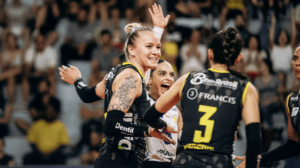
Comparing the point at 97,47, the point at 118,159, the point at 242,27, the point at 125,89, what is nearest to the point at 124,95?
the point at 125,89

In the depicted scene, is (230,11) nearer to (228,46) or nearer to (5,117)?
(5,117)

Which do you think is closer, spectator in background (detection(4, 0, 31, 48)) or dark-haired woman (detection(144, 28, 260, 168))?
dark-haired woman (detection(144, 28, 260, 168))

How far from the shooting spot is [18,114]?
739cm

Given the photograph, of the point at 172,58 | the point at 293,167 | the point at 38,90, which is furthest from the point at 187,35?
the point at 293,167

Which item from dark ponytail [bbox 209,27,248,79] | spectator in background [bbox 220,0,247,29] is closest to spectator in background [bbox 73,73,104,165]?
spectator in background [bbox 220,0,247,29]

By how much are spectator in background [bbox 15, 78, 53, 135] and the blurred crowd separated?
0.02 metres

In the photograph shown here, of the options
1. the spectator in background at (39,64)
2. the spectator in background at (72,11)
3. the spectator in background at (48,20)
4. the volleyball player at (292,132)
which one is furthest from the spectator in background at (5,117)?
the volleyball player at (292,132)

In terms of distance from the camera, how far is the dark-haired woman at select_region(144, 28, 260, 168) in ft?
7.50

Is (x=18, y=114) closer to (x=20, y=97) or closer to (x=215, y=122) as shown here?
(x=20, y=97)

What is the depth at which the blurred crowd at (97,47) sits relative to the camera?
22.2 feet

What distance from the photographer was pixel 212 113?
7.66ft

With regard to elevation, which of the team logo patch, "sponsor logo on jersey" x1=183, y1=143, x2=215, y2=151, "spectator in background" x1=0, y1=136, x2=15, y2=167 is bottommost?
"spectator in background" x1=0, y1=136, x2=15, y2=167

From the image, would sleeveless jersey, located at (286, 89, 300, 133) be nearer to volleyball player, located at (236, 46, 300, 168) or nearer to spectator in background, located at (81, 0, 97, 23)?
volleyball player, located at (236, 46, 300, 168)

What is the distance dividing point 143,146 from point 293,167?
10.4 ft
